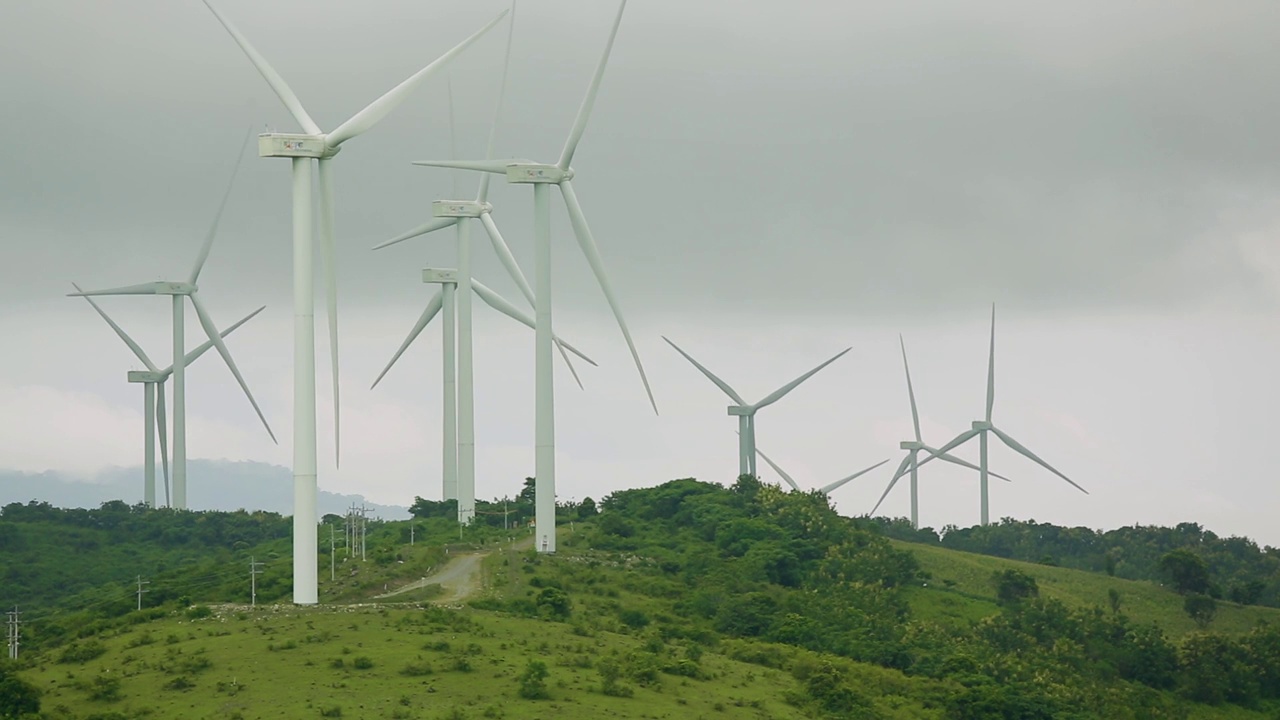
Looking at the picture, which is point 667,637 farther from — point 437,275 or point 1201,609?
point 1201,609

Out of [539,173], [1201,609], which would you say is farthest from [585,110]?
[1201,609]

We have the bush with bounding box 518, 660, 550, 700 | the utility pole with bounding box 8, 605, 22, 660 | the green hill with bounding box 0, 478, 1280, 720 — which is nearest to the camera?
the green hill with bounding box 0, 478, 1280, 720

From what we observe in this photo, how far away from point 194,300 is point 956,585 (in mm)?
76299

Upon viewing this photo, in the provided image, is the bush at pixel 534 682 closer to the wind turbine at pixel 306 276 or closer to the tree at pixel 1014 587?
the wind turbine at pixel 306 276

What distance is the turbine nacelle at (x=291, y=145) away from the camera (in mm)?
120000

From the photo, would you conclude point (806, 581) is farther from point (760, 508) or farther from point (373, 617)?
point (373, 617)

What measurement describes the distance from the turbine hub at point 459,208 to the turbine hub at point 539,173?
21.9 metres

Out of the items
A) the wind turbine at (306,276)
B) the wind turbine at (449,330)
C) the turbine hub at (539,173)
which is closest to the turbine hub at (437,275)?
the wind turbine at (449,330)

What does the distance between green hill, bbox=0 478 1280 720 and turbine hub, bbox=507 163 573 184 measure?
90.9 ft

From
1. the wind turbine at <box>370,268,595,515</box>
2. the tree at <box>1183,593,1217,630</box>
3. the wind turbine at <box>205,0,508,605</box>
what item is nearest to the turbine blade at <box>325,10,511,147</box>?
the wind turbine at <box>205,0,508,605</box>

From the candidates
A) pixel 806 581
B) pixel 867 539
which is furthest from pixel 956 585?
pixel 806 581

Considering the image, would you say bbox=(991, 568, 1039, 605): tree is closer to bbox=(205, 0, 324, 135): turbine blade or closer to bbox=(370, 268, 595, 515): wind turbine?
bbox=(370, 268, 595, 515): wind turbine

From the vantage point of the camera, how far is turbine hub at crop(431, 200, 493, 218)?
170625 millimetres

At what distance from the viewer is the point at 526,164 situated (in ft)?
488
